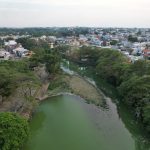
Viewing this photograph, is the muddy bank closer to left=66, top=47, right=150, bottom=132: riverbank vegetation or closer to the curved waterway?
the curved waterway

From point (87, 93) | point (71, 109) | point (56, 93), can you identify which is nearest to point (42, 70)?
point (56, 93)

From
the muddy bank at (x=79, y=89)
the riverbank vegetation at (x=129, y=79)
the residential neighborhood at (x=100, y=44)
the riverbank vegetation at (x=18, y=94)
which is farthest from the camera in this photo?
the residential neighborhood at (x=100, y=44)

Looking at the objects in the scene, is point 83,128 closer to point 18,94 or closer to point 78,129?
point 78,129

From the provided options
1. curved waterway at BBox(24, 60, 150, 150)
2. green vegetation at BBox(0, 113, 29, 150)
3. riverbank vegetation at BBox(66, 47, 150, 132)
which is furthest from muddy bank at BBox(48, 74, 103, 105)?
green vegetation at BBox(0, 113, 29, 150)

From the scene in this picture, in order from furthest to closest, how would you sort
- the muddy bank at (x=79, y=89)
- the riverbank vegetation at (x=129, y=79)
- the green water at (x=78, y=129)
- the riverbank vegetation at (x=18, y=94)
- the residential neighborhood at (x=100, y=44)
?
the residential neighborhood at (x=100, y=44) < the muddy bank at (x=79, y=89) < the riverbank vegetation at (x=129, y=79) < the green water at (x=78, y=129) < the riverbank vegetation at (x=18, y=94)

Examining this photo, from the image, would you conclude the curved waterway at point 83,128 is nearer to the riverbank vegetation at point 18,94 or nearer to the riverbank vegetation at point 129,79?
the riverbank vegetation at point 129,79

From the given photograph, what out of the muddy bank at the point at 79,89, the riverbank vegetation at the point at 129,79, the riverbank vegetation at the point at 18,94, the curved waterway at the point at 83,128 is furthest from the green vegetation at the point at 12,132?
the muddy bank at the point at 79,89

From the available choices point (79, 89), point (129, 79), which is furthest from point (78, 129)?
point (79, 89)
